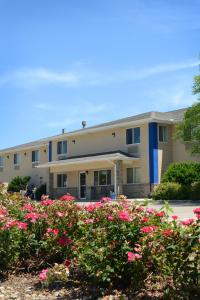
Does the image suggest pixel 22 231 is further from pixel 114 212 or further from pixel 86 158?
pixel 86 158

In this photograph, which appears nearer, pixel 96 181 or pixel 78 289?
pixel 78 289

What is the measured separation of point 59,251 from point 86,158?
31.0 metres

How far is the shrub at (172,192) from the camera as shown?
29.5m

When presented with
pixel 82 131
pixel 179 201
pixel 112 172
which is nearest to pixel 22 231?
pixel 179 201

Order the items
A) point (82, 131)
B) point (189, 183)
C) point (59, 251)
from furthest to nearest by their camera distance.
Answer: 1. point (82, 131)
2. point (189, 183)
3. point (59, 251)

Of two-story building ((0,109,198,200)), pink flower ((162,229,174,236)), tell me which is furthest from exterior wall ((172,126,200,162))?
pink flower ((162,229,174,236))

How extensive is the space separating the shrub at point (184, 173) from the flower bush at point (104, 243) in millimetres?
23881

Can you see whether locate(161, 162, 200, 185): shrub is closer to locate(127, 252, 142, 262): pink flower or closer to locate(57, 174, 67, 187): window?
locate(57, 174, 67, 187): window

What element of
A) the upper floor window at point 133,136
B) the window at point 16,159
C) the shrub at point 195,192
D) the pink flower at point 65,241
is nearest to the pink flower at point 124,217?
the pink flower at point 65,241

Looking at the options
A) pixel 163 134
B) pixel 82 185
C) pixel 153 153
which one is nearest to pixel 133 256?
pixel 153 153

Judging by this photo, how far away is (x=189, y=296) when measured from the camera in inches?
194

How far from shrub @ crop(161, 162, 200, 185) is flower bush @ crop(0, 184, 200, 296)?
23.9m

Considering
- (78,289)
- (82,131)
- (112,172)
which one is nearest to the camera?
(78,289)

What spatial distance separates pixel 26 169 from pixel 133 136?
60.1 feet
